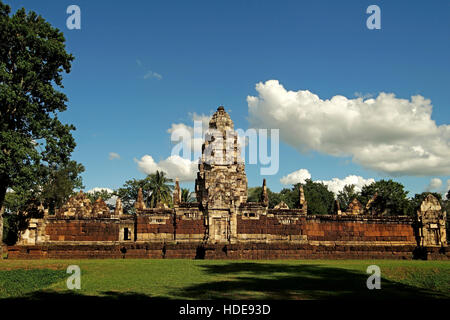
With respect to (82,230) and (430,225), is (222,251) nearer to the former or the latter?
(82,230)

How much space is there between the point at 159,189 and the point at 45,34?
1478 inches

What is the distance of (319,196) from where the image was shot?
76.0m

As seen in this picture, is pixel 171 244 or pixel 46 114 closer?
pixel 171 244

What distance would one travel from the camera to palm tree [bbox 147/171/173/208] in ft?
193

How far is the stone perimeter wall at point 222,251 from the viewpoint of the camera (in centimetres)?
2003

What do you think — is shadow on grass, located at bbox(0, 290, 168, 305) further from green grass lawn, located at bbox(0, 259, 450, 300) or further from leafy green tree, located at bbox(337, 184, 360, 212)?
leafy green tree, located at bbox(337, 184, 360, 212)

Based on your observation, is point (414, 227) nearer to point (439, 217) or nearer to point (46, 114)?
point (439, 217)

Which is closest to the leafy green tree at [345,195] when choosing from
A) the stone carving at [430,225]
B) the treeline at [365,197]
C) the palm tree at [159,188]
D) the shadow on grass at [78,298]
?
the treeline at [365,197]

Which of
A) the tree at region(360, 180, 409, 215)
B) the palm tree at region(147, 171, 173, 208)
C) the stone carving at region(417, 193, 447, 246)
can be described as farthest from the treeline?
the palm tree at region(147, 171, 173, 208)

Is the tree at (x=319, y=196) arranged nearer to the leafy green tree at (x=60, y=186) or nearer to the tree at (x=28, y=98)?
the leafy green tree at (x=60, y=186)

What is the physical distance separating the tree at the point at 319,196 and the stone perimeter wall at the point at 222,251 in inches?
1810
